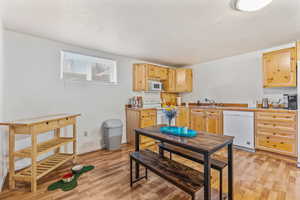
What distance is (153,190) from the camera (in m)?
1.72

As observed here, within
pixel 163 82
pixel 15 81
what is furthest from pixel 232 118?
pixel 15 81

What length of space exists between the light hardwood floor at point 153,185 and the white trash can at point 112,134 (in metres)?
0.61

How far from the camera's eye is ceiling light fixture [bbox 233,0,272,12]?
1.52 meters

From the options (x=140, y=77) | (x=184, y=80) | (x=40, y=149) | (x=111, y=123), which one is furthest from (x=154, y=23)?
(x=184, y=80)

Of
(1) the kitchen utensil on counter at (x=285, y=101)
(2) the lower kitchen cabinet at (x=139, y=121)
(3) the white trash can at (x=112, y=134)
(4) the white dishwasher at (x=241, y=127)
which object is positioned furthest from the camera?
(2) the lower kitchen cabinet at (x=139, y=121)

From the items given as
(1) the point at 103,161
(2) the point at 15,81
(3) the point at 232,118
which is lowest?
(1) the point at 103,161

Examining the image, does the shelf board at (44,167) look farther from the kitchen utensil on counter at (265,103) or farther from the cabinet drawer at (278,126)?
the kitchen utensil on counter at (265,103)

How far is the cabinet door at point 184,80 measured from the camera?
176 inches

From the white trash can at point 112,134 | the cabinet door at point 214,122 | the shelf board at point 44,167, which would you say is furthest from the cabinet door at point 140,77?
the shelf board at point 44,167

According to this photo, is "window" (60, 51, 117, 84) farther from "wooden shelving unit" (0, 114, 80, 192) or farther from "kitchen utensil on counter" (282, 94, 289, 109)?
"kitchen utensil on counter" (282, 94, 289, 109)

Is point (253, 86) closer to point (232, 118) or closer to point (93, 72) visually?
point (232, 118)

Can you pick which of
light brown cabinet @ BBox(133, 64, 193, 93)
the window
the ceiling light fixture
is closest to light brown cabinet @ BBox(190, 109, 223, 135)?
light brown cabinet @ BBox(133, 64, 193, 93)

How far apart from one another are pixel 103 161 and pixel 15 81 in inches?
80.1

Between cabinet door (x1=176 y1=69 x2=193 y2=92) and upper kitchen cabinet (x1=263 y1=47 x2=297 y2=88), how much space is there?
197 centimetres
